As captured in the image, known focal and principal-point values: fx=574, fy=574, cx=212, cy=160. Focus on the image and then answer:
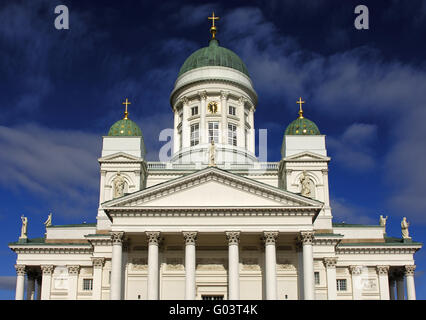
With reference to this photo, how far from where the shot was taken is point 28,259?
2005 inches

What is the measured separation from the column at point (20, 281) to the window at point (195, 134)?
21.5 metres

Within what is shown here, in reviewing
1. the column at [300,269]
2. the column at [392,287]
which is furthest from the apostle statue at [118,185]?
the column at [392,287]

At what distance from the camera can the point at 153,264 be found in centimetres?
4047

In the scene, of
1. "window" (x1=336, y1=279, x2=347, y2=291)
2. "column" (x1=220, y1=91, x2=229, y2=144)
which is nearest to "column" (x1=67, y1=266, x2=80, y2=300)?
"column" (x1=220, y1=91, x2=229, y2=144)

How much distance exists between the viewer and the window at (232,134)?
61.0m

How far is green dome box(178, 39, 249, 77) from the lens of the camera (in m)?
64.8

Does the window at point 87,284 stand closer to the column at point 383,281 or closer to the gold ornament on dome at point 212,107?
the gold ornament on dome at point 212,107

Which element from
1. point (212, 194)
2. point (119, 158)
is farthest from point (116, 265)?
point (119, 158)

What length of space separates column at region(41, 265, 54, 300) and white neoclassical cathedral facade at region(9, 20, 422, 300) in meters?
0.10

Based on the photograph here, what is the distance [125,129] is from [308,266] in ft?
79.3

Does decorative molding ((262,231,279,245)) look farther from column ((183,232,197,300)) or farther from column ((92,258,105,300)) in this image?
column ((92,258,105,300))
